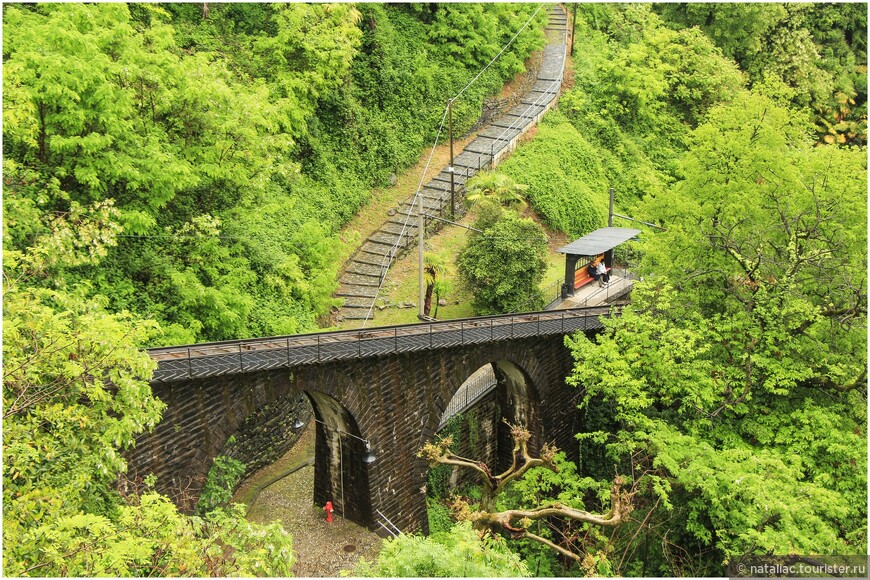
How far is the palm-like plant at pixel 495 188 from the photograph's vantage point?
105ft

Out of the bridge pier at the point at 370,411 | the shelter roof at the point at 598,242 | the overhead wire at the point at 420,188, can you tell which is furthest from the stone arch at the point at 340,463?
the shelter roof at the point at 598,242

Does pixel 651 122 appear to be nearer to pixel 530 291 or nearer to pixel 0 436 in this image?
pixel 530 291

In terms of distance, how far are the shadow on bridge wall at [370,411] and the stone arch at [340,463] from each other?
3cm

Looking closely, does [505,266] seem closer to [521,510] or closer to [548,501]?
[548,501]

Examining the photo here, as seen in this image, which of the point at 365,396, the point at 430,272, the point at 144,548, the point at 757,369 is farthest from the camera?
the point at 430,272

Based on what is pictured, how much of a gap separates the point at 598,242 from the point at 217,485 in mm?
16136

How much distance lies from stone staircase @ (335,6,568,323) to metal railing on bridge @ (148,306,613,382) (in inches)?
244

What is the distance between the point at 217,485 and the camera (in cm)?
1738

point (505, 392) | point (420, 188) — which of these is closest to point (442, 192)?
point (420, 188)

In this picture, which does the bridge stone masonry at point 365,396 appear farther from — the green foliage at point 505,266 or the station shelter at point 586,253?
the station shelter at point 586,253

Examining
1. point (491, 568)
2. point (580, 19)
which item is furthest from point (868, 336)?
point (580, 19)

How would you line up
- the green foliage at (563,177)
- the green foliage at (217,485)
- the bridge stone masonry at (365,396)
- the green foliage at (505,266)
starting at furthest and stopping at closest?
the green foliage at (563,177) < the green foliage at (505,266) < the green foliage at (217,485) < the bridge stone masonry at (365,396)

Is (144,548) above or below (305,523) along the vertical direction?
above

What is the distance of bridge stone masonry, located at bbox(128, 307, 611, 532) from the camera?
15.6 meters
